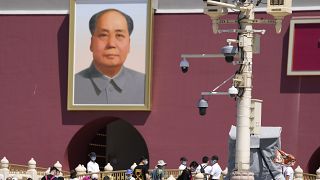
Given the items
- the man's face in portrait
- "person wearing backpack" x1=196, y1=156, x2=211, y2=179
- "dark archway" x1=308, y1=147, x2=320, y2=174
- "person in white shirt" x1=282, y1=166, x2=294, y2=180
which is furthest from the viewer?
the man's face in portrait

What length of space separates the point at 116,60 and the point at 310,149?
6826mm

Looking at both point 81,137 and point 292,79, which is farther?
point 81,137

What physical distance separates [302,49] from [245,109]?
12.1m

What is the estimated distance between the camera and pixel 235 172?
22719 mm

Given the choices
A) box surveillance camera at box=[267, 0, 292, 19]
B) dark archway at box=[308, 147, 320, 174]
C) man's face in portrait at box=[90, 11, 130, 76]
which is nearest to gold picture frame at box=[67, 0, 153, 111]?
man's face in portrait at box=[90, 11, 130, 76]

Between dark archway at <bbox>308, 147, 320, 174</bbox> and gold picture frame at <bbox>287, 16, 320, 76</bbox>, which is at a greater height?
gold picture frame at <bbox>287, 16, 320, 76</bbox>

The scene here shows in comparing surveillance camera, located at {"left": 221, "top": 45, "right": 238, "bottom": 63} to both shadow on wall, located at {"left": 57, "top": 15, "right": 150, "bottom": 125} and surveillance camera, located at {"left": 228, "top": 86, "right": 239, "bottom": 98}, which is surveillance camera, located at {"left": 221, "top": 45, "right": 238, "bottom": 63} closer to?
surveillance camera, located at {"left": 228, "top": 86, "right": 239, "bottom": 98}

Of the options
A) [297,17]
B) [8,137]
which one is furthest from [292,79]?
[8,137]

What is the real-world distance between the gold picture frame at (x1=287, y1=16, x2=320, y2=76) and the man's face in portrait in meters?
5.28

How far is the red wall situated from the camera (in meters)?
34.5

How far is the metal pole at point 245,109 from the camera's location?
22625mm

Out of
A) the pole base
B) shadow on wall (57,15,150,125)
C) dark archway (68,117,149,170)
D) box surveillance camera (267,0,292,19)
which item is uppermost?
box surveillance camera (267,0,292,19)

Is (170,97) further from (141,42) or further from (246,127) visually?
(246,127)

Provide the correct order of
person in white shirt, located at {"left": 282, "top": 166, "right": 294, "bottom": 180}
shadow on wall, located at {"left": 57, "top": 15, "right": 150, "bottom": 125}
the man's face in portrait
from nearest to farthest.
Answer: person in white shirt, located at {"left": 282, "top": 166, "right": 294, "bottom": 180} → the man's face in portrait → shadow on wall, located at {"left": 57, "top": 15, "right": 150, "bottom": 125}
